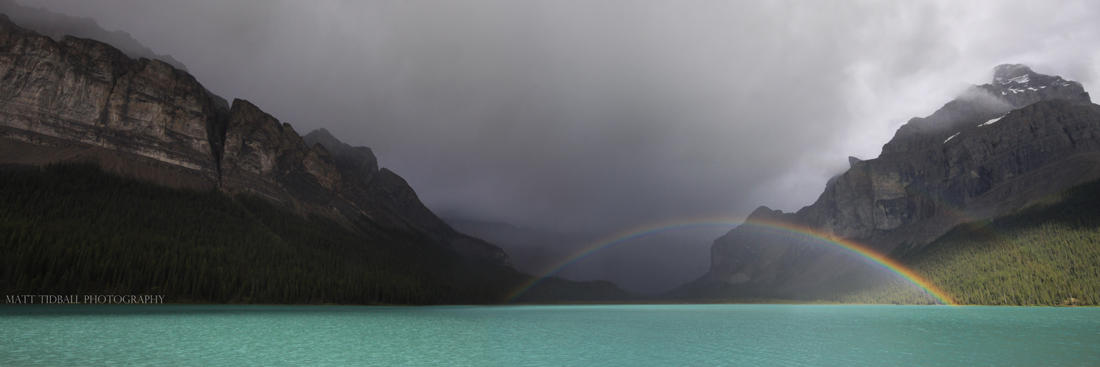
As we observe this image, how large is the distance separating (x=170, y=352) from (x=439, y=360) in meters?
19.2

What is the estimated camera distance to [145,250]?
431 ft

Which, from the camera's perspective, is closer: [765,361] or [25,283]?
[765,361]

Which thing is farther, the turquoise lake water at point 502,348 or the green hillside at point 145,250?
the green hillside at point 145,250

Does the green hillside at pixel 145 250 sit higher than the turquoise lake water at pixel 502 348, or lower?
higher

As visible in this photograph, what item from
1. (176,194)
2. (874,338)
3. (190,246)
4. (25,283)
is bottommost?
(874,338)

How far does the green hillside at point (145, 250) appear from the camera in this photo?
111062mm

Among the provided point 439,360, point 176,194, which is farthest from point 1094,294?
point 176,194

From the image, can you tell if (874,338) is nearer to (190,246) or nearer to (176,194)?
(190,246)

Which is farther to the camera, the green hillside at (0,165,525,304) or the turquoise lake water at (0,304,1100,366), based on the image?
the green hillside at (0,165,525,304)

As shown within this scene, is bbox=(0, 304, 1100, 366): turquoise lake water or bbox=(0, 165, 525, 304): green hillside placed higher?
bbox=(0, 165, 525, 304): green hillside

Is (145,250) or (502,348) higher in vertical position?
(145,250)

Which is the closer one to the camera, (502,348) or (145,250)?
(502,348)

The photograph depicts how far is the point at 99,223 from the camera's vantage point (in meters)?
138

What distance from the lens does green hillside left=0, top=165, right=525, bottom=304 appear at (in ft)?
364
